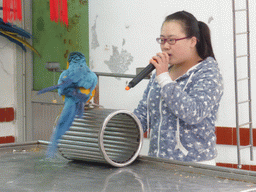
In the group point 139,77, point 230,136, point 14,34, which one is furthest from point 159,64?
point 14,34

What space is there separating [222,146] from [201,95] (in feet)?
5.24

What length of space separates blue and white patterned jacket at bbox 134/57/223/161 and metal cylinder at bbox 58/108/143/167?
0.65ft

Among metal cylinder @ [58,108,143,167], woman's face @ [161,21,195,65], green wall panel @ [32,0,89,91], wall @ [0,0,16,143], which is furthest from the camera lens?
wall @ [0,0,16,143]

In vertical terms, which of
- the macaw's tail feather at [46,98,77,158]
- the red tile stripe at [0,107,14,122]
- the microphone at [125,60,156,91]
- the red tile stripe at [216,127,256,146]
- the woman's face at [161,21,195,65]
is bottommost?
the red tile stripe at [216,127,256,146]

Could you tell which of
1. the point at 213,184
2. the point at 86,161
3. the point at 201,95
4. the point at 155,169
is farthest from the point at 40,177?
the point at 201,95

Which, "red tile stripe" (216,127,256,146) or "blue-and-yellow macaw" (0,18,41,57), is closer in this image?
"red tile stripe" (216,127,256,146)

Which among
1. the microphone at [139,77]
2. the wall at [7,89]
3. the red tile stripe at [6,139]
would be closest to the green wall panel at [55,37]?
the wall at [7,89]

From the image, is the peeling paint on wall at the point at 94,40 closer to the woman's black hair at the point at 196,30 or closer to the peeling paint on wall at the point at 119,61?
the peeling paint on wall at the point at 119,61

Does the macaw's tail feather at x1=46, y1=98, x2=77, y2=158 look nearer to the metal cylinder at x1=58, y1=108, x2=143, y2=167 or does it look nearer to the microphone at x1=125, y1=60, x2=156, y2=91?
the metal cylinder at x1=58, y1=108, x2=143, y2=167

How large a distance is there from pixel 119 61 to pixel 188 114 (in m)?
2.06

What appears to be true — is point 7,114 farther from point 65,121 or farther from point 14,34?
point 65,121

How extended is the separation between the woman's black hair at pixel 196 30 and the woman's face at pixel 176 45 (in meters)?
0.02

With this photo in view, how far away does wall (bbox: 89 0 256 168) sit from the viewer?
2818 mm

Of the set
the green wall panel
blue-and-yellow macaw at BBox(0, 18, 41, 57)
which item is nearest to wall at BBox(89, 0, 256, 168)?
the green wall panel
